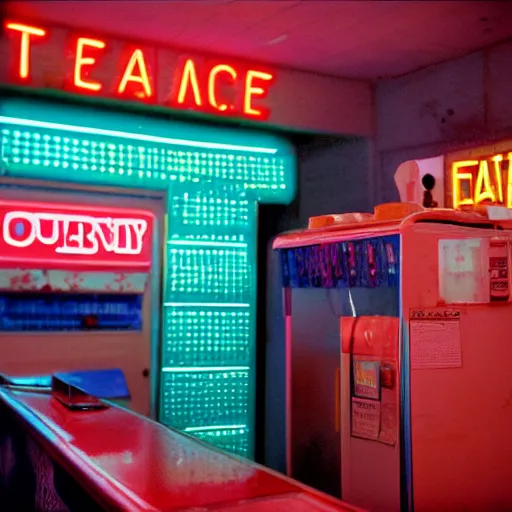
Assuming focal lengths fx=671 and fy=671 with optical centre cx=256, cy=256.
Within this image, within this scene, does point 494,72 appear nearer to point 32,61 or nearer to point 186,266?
point 186,266

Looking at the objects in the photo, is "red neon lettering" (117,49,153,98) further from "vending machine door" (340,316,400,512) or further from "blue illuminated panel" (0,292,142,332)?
"vending machine door" (340,316,400,512)

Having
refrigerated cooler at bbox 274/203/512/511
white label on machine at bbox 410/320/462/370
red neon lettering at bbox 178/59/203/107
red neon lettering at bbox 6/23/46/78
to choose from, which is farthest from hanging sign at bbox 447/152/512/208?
red neon lettering at bbox 6/23/46/78

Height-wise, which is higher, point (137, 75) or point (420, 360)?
point (137, 75)

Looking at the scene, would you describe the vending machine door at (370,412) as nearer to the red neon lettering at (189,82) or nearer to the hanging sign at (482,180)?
the hanging sign at (482,180)

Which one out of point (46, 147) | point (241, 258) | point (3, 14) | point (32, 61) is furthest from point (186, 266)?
point (3, 14)

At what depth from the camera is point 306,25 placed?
436 cm

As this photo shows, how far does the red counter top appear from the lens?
73.5 inches

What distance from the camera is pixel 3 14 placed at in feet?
14.1

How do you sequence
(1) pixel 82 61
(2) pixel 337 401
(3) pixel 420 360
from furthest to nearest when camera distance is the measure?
(1) pixel 82 61
(2) pixel 337 401
(3) pixel 420 360

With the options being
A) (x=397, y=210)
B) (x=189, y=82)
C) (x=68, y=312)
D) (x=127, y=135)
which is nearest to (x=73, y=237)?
(x=68, y=312)

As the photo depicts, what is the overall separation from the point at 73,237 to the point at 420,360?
267 centimetres

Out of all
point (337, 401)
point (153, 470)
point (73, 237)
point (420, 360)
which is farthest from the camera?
point (73, 237)

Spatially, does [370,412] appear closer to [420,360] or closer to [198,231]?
[420,360]

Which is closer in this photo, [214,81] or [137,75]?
[137,75]
